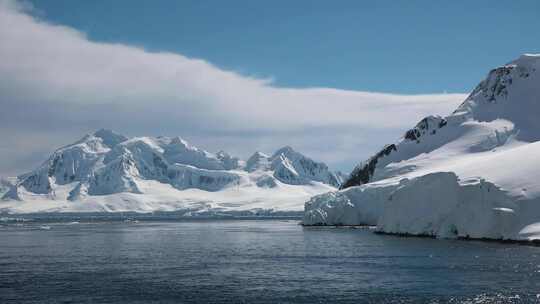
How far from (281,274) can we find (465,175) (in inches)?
1885

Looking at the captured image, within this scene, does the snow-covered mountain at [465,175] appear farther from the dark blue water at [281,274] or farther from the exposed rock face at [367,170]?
the dark blue water at [281,274]

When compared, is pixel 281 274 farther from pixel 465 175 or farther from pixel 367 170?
pixel 367 170

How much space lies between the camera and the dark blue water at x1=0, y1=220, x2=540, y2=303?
145ft

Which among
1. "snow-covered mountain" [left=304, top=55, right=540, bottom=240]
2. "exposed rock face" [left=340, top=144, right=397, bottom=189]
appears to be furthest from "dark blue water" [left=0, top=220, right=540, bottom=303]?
"exposed rock face" [left=340, top=144, right=397, bottom=189]

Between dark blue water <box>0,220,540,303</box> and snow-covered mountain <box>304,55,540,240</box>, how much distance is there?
577 cm

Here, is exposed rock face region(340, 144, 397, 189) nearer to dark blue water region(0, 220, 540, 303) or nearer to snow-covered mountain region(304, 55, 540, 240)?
snow-covered mountain region(304, 55, 540, 240)

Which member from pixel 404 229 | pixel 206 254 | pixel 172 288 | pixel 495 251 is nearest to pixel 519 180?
pixel 495 251

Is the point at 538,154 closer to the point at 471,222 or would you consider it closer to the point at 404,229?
the point at 471,222

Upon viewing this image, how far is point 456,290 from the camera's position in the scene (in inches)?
1796

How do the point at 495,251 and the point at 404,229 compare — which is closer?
the point at 495,251

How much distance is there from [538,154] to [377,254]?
3238cm

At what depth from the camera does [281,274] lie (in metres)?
56.1

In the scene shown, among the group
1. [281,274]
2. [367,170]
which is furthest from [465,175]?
[367,170]

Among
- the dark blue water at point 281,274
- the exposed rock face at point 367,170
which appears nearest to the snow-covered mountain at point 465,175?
the exposed rock face at point 367,170
